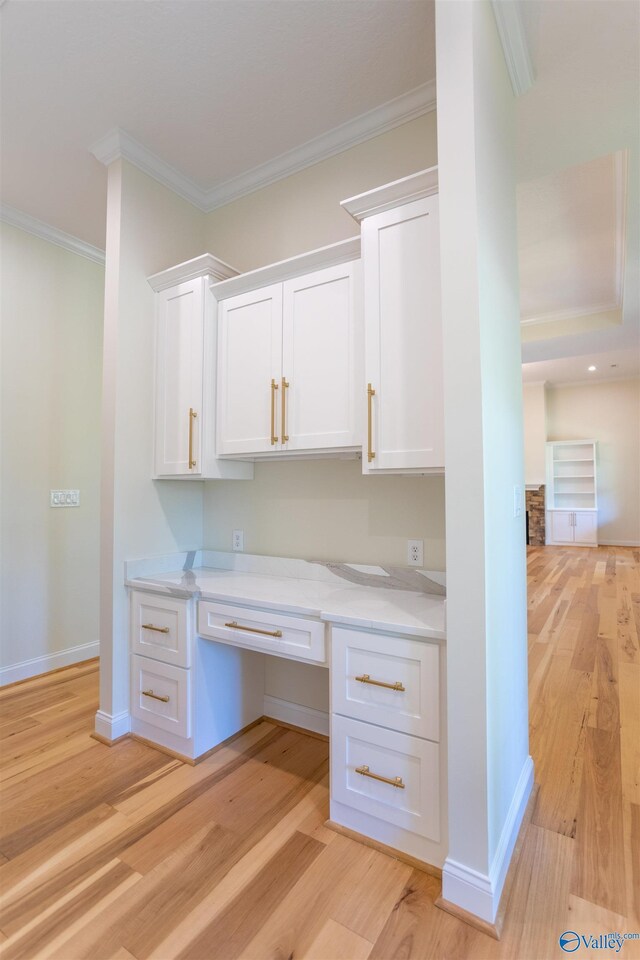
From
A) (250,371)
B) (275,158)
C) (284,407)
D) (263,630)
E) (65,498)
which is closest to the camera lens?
(263,630)

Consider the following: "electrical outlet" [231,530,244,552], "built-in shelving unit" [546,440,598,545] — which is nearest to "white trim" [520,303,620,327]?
"built-in shelving unit" [546,440,598,545]

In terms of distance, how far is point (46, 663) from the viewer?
3.10 metres

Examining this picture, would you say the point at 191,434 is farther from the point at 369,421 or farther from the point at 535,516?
the point at 535,516

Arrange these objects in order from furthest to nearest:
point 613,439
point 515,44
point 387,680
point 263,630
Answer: point 613,439 → point 263,630 → point 515,44 → point 387,680

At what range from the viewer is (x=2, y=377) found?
9.62 ft

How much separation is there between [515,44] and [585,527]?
8.55 m

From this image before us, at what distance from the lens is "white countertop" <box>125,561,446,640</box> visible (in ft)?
5.13

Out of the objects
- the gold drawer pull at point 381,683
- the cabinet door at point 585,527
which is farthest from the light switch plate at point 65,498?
the cabinet door at point 585,527

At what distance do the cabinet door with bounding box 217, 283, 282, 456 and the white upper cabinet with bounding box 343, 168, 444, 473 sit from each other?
541mm

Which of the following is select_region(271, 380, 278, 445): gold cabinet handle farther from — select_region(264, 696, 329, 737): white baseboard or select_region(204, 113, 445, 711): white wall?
select_region(264, 696, 329, 737): white baseboard

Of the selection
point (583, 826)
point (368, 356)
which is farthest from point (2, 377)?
point (583, 826)

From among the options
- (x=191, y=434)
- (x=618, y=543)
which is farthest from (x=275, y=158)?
(x=618, y=543)

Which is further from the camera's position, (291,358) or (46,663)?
(46,663)

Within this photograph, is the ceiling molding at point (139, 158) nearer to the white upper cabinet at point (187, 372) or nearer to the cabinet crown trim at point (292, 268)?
the white upper cabinet at point (187, 372)
